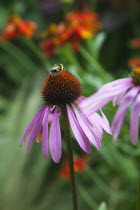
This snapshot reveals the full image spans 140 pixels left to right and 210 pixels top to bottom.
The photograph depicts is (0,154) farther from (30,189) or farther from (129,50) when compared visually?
(129,50)

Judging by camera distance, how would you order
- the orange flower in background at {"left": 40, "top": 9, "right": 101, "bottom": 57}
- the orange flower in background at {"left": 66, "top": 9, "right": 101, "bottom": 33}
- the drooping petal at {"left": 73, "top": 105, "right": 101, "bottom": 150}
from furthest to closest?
the orange flower in background at {"left": 66, "top": 9, "right": 101, "bottom": 33} < the orange flower in background at {"left": 40, "top": 9, "right": 101, "bottom": 57} < the drooping petal at {"left": 73, "top": 105, "right": 101, "bottom": 150}

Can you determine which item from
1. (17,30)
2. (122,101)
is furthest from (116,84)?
(17,30)

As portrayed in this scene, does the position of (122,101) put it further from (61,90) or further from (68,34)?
(68,34)

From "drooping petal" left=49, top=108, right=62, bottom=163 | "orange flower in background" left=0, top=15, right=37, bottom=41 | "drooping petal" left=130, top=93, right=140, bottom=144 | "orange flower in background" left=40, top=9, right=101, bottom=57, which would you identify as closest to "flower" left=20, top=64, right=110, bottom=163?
"drooping petal" left=49, top=108, right=62, bottom=163

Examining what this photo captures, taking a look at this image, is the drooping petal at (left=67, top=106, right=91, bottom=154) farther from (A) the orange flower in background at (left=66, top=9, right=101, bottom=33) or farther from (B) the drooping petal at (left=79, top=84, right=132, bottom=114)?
(A) the orange flower in background at (left=66, top=9, right=101, bottom=33)

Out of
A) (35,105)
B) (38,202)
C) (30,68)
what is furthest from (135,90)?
(30,68)

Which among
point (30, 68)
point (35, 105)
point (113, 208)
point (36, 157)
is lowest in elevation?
point (113, 208)
